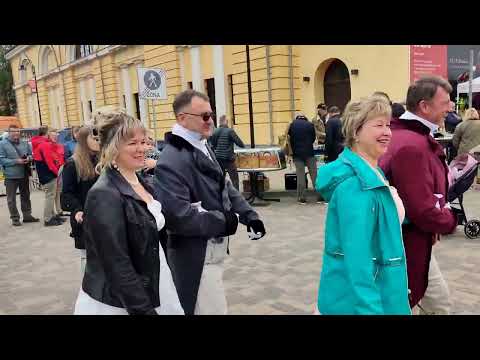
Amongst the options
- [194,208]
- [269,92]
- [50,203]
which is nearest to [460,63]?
[269,92]

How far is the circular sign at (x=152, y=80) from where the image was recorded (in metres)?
10.5

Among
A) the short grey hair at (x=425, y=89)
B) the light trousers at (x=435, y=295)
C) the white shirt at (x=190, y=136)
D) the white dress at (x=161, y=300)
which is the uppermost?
the short grey hair at (x=425, y=89)

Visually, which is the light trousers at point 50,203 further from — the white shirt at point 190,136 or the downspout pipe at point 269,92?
the downspout pipe at point 269,92

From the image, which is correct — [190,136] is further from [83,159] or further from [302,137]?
[302,137]

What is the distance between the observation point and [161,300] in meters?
2.27

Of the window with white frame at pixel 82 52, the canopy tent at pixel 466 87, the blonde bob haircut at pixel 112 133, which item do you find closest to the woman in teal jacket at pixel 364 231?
the blonde bob haircut at pixel 112 133

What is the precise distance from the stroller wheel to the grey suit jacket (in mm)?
4539

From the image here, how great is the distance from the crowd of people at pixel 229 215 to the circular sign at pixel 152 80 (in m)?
7.95

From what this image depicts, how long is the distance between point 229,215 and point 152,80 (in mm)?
8446

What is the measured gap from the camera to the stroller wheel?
6059mm

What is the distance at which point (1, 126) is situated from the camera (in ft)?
88.1
